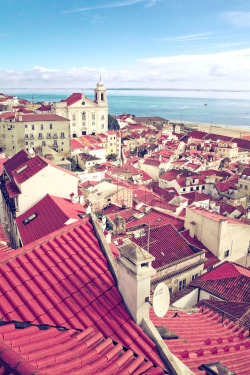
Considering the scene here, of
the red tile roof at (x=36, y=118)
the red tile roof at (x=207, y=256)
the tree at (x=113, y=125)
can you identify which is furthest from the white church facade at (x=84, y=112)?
the red tile roof at (x=207, y=256)

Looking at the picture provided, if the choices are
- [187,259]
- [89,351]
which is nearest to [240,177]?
[187,259]

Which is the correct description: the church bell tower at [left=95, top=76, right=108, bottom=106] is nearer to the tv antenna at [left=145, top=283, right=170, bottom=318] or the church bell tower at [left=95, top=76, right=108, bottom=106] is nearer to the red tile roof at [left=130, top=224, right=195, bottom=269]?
the red tile roof at [left=130, top=224, right=195, bottom=269]

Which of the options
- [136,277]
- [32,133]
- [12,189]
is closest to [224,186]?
[12,189]

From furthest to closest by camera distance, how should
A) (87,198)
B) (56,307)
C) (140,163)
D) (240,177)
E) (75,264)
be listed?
(140,163)
(240,177)
(87,198)
(75,264)
(56,307)

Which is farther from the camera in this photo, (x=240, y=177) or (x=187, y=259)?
(x=240, y=177)

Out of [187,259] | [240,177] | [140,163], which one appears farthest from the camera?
[140,163]

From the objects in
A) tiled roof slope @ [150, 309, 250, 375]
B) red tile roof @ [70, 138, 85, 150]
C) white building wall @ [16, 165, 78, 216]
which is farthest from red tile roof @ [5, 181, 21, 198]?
red tile roof @ [70, 138, 85, 150]

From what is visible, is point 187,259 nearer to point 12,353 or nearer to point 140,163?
point 12,353
